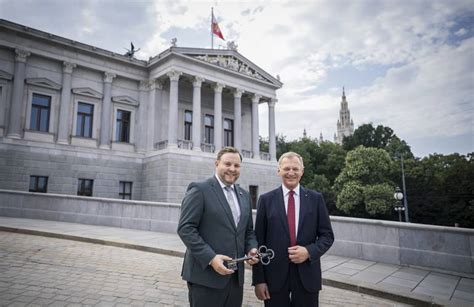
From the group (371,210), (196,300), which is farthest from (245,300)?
(371,210)

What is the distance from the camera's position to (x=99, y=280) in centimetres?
636

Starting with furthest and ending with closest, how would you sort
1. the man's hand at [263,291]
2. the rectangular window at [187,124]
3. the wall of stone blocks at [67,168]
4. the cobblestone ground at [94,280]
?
the rectangular window at [187,124] < the wall of stone blocks at [67,168] < the cobblestone ground at [94,280] < the man's hand at [263,291]

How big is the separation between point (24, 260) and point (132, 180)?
19322 mm

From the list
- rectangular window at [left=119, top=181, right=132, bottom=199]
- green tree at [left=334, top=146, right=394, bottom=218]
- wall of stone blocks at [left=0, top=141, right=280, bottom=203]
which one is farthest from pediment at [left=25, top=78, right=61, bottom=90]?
green tree at [left=334, top=146, right=394, bottom=218]

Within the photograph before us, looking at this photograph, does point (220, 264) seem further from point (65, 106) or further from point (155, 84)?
point (155, 84)

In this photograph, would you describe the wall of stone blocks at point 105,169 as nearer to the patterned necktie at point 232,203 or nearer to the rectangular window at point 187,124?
the rectangular window at point 187,124

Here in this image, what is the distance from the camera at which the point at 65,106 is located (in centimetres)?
2423

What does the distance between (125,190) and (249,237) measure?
25253 millimetres

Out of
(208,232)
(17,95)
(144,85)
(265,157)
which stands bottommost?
(208,232)

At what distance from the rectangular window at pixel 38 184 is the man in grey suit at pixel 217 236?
23.6m

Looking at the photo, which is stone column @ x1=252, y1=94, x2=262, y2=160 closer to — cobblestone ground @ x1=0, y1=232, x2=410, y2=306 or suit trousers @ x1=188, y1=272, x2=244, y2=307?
cobblestone ground @ x1=0, y1=232, x2=410, y2=306

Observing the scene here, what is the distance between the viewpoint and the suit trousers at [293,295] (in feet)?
10.7

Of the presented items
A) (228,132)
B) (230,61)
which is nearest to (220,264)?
(230,61)

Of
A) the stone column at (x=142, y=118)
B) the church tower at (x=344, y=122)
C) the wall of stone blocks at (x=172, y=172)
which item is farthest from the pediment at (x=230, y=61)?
the church tower at (x=344, y=122)
